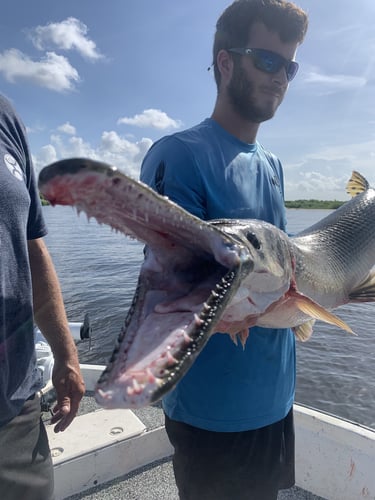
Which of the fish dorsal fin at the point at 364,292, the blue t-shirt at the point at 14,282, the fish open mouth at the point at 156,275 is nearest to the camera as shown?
the fish open mouth at the point at 156,275

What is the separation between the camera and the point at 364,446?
3371 millimetres

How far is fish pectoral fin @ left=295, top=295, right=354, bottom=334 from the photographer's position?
6.42 ft

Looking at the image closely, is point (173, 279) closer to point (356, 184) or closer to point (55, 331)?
point (55, 331)

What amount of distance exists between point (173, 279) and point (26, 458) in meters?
1.23

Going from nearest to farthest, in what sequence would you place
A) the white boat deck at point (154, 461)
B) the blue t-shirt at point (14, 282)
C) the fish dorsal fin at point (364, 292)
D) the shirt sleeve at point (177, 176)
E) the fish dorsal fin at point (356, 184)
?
1. the blue t-shirt at point (14, 282)
2. the shirt sleeve at point (177, 176)
3. the fish dorsal fin at point (364, 292)
4. the white boat deck at point (154, 461)
5. the fish dorsal fin at point (356, 184)

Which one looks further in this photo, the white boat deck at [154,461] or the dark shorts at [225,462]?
the white boat deck at [154,461]

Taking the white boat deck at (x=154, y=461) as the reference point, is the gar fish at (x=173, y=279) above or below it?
above

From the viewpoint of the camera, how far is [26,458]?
81.2 inches

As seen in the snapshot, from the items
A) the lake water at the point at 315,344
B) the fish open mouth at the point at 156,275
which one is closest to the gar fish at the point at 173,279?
the fish open mouth at the point at 156,275

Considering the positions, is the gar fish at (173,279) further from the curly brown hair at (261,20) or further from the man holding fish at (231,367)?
the curly brown hair at (261,20)

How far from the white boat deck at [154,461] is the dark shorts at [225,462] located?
1.44 meters

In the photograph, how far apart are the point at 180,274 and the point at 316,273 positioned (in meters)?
1.39

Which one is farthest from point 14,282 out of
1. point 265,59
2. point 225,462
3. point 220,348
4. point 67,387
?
point 265,59

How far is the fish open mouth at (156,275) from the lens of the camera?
1.16m
